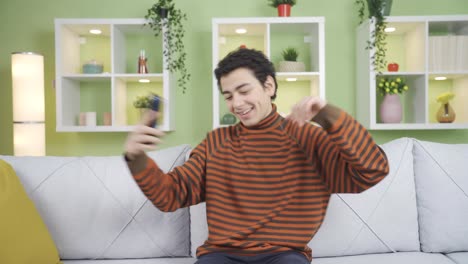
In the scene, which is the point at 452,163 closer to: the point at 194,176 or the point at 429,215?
the point at 429,215

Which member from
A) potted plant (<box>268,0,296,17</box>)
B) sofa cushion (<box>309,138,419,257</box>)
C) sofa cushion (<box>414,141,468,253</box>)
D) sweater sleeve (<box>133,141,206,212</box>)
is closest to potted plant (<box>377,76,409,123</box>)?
potted plant (<box>268,0,296,17</box>)

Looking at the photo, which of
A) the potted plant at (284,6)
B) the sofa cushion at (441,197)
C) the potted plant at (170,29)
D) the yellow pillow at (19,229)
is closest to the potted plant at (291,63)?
the potted plant at (284,6)

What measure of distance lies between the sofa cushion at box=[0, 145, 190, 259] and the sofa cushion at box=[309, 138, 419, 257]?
0.56 m

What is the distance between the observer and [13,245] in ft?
4.60

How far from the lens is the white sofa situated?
1.69m

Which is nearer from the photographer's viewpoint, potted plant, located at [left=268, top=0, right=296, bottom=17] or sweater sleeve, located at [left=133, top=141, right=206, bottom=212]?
sweater sleeve, located at [left=133, top=141, right=206, bottom=212]

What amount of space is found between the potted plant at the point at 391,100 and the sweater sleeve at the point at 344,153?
68.7 inches

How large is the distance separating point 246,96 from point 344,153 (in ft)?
1.21

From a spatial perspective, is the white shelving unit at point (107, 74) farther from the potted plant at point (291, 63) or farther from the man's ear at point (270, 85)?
the man's ear at point (270, 85)

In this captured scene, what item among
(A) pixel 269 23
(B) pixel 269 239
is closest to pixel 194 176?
(B) pixel 269 239

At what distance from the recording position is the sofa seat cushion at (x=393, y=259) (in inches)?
63.6

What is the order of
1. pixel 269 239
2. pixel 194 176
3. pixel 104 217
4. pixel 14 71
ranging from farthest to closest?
pixel 14 71
pixel 104 217
pixel 194 176
pixel 269 239

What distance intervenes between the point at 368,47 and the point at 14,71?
232cm

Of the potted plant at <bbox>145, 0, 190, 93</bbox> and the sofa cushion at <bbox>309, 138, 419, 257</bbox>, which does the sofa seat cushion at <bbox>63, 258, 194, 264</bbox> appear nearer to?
the sofa cushion at <bbox>309, 138, 419, 257</bbox>
